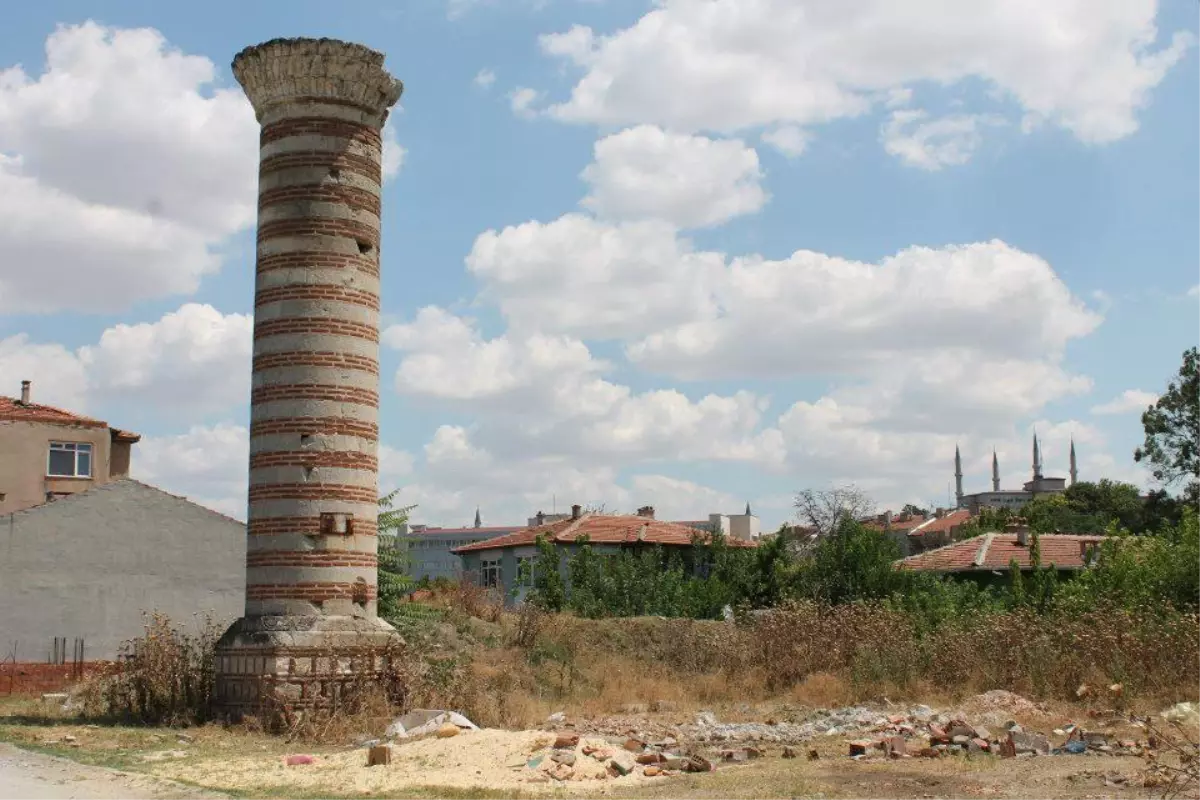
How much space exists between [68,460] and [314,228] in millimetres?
24424

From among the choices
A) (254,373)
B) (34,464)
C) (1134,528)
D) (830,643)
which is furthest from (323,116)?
(1134,528)

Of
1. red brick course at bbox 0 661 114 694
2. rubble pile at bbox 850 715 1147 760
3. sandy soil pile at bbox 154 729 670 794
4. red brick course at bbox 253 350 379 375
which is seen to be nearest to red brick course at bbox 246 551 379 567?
red brick course at bbox 253 350 379 375

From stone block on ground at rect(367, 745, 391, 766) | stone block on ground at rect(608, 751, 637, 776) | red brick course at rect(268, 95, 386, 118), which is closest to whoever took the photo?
stone block on ground at rect(608, 751, 637, 776)

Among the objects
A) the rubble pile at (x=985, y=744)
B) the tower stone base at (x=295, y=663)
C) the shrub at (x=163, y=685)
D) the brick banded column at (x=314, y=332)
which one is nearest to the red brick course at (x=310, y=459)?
the brick banded column at (x=314, y=332)

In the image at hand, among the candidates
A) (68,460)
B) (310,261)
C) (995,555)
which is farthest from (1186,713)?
(68,460)

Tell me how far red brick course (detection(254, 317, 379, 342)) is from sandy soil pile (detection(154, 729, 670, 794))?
5.36 metres

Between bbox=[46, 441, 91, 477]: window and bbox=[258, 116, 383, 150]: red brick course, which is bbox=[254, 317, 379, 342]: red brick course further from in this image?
bbox=[46, 441, 91, 477]: window

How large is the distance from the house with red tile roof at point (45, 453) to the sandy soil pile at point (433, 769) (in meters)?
25.2

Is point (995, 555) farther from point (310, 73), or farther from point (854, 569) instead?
point (310, 73)

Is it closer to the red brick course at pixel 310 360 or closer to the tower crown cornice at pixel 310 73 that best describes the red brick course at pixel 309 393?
the red brick course at pixel 310 360

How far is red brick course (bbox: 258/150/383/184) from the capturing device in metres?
Answer: 15.9

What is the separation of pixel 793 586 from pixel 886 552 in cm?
299

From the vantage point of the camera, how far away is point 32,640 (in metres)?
24.6

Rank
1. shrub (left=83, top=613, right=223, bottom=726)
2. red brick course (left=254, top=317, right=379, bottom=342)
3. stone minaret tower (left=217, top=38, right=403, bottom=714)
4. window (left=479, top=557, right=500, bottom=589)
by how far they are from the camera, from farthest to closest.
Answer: window (left=479, top=557, right=500, bottom=589), shrub (left=83, top=613, right=223, bottom=726), red brick course (left=254, top=317, right=379, bottom=342), stone minaret tower (left=217, top=38, right=403, bottom=714)
